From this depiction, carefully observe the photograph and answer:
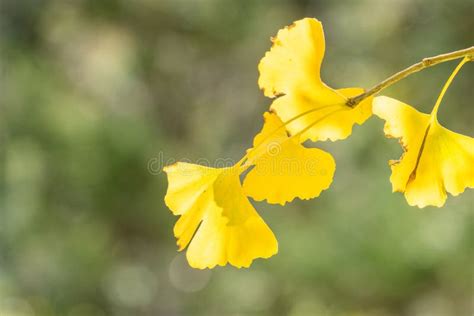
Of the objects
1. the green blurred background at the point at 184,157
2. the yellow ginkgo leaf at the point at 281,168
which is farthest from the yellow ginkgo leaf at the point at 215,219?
the green blurred background at the point at 184,157

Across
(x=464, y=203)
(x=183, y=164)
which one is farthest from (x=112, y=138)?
(x=183, y=164)

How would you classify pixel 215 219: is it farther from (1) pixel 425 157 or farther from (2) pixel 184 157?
(2) pixel 184 157

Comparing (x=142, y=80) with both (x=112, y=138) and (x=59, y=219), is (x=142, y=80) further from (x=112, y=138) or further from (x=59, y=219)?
(x=59, y=219)

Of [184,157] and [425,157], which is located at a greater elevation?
[184,157]

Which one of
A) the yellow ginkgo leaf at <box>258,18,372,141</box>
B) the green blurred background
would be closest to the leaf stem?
the yellow ginkgo leaf at <box>258,18,372,141</box>

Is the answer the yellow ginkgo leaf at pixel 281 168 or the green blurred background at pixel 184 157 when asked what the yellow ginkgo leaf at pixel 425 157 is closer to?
the yellow ginkgo leaf at pixel 281 168

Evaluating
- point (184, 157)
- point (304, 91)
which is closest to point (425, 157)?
point (304, 91)
